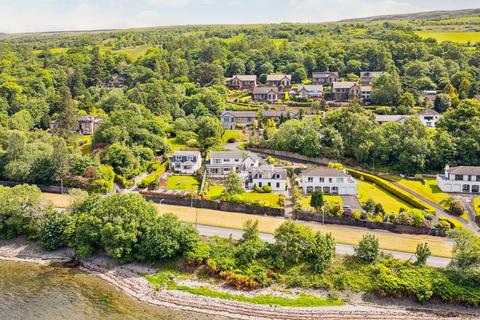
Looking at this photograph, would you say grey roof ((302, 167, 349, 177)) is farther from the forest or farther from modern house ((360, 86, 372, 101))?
modern house ((360, 86, 372, 101))

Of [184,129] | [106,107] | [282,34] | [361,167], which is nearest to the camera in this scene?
[361,167]

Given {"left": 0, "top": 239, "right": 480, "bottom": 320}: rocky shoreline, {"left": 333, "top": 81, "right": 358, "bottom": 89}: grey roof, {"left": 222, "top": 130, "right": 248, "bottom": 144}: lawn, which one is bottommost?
{"left": 0, "top": 239, "right": 480, "bottom": 320}: rocky shoreline

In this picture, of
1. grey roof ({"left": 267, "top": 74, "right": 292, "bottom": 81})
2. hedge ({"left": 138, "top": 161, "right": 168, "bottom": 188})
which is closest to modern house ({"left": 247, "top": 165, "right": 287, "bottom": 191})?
hedge ({"left": 138, "top": 161, "right": 168, "bottom": 188})

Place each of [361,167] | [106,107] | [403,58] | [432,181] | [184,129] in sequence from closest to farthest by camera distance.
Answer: [432,181] < [361,167] < [184,129] < [106,107] < [403,58]

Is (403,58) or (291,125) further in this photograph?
(403,58)

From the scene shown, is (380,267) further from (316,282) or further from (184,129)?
(184,129)

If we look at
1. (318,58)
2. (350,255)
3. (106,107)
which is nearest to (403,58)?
(318,58)

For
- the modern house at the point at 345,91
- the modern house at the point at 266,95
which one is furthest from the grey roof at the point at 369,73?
the modern house at the point at 266,95
